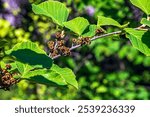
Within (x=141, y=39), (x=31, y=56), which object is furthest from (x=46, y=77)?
(x=141, y=39)

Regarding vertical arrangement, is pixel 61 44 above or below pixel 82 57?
above

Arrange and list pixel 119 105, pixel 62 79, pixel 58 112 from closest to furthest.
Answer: pixel 62 79 → pixel 58 112 → pixel 119 105

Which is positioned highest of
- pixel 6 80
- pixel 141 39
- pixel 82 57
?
pixel 141 39

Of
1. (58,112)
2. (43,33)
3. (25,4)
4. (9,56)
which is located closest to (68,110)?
(58,112)

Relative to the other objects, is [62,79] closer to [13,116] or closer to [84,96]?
[13,116]

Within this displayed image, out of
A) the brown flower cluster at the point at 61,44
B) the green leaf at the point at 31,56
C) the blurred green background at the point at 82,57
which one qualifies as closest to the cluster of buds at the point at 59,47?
the brown flower cluster at the point at 61,44

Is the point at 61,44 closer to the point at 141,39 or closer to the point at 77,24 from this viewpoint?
the point at 77,24

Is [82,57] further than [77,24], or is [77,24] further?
[82,57]

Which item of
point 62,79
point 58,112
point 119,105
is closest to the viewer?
point 62,79
